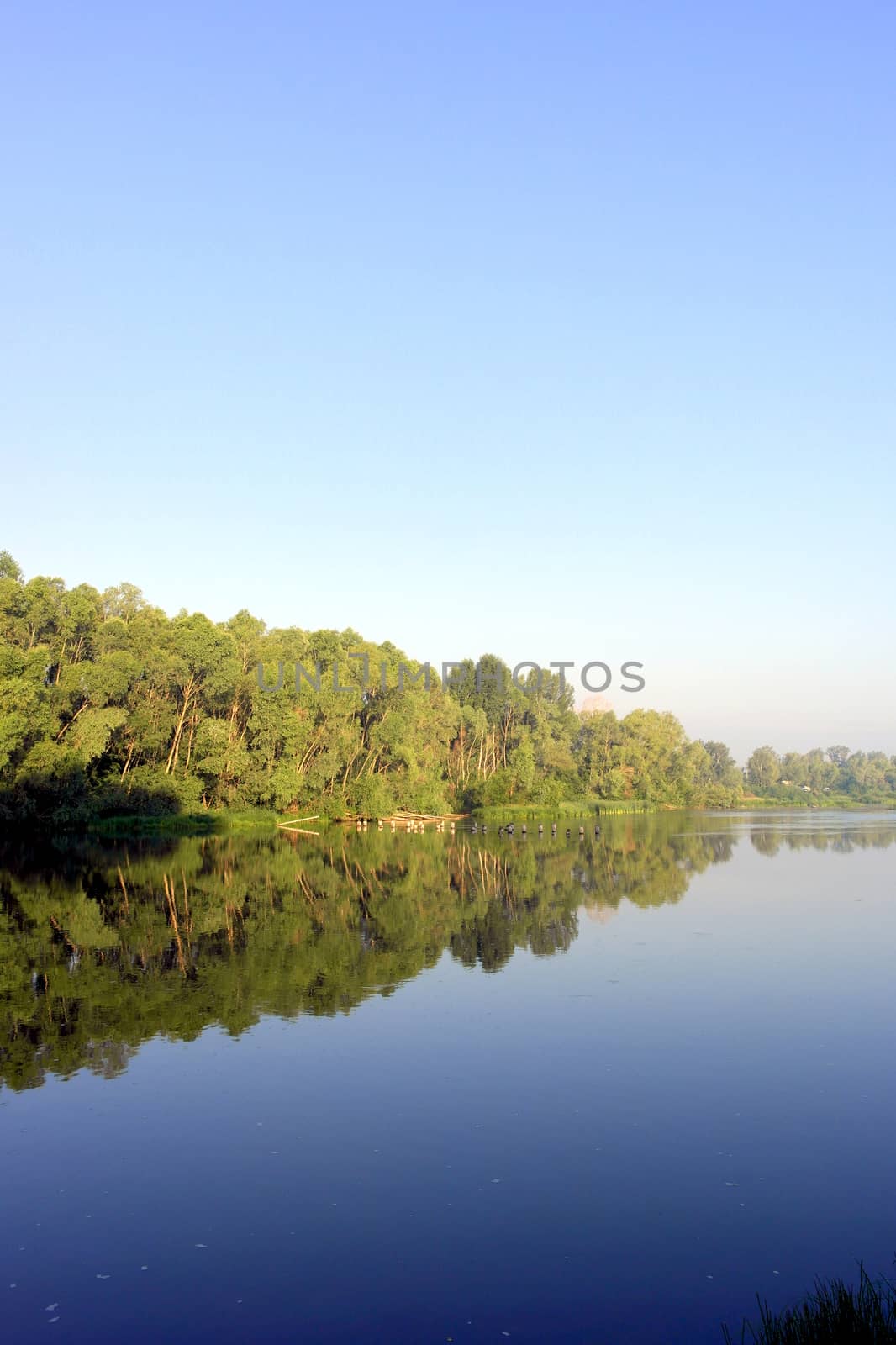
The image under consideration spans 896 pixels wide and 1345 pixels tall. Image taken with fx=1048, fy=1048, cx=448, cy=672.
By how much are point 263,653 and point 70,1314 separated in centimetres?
7497

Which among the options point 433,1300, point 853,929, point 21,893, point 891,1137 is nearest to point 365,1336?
point 433,1300

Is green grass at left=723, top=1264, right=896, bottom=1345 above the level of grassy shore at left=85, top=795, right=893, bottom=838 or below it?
above

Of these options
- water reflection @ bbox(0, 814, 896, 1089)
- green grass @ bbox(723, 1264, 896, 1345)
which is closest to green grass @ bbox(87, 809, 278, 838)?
water reflection @ bbox(0, 814, 896, 1089)

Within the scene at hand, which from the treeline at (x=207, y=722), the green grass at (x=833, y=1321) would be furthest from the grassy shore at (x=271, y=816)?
the green grass at (x=833, y=1321)

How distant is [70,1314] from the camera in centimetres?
909

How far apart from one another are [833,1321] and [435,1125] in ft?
21.4

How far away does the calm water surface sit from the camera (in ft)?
31.2

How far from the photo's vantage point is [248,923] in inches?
1206

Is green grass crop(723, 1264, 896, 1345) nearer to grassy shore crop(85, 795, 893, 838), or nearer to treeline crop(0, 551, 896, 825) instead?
treeline crop(0, 551, 896, 825)

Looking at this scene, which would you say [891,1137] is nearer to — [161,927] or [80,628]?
[161,927]

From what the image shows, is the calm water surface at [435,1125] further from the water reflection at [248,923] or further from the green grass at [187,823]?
the green grass at [187,823]

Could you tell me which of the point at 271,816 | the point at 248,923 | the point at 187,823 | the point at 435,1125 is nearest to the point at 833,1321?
the point at 435,1125

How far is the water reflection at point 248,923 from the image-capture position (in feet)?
64.0

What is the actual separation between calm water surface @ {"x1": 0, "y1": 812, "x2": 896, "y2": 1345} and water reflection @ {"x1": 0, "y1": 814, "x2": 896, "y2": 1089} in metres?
0.17
